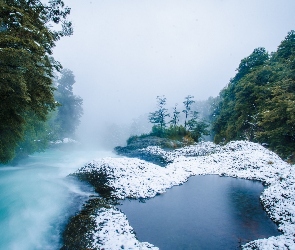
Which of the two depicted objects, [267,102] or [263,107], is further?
[263,107]

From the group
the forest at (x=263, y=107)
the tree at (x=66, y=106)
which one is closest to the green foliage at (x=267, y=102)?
the forest at (x=263, y=107)

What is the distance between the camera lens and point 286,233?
7.40m

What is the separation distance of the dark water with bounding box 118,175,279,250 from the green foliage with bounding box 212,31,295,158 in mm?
9347

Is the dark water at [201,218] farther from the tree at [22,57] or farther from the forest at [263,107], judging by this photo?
the forest at [263,107]

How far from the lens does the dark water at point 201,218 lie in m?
7.32

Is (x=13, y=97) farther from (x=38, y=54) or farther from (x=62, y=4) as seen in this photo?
(x=62, y=4)

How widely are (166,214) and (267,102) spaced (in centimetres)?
2081

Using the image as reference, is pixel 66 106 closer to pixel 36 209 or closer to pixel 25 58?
pixel 36 209

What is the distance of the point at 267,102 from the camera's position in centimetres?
2253

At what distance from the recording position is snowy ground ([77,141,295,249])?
6980mm

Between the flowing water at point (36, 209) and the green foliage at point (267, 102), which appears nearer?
the flowing water at point (36, 209)

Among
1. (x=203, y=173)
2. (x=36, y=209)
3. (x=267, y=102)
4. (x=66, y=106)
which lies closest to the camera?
(x=36, y=209)

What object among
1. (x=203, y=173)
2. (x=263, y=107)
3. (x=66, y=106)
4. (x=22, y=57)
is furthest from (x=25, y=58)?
(x=66, y=106)

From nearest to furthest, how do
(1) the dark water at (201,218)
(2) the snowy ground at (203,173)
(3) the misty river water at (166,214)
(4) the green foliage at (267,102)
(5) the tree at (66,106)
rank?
(2) the snowy ground at (203,173)
(1) the dark water at (201,218)
(3) the misty river water at (166,214)
(4) the green foliage at (267,102)
(5) the tree at (66,106)
